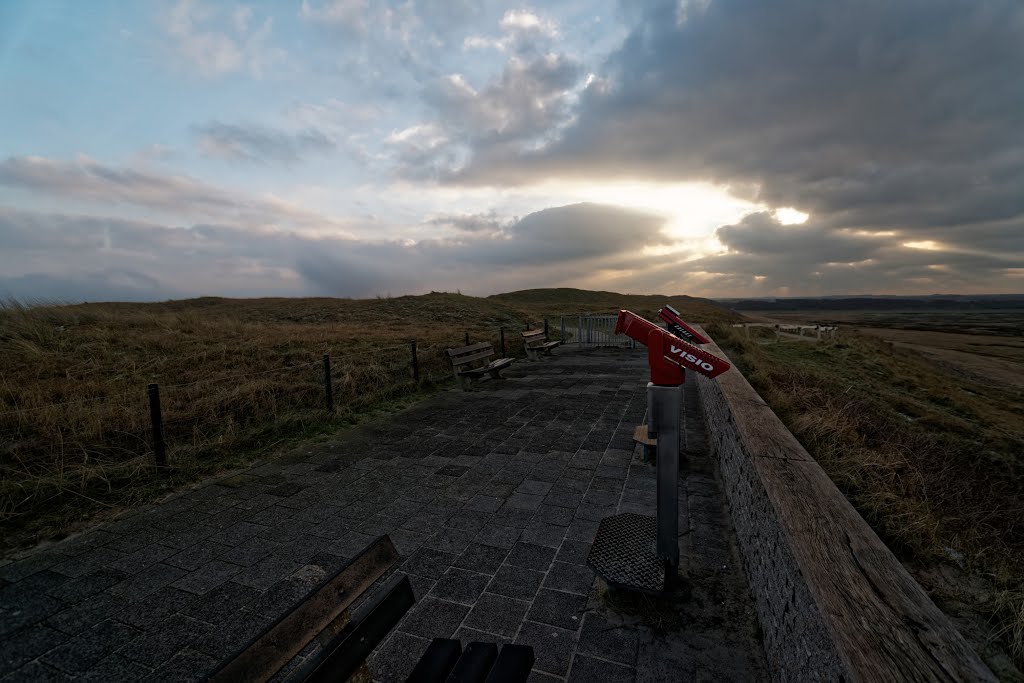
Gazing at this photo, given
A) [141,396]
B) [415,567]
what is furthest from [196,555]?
[141,396]

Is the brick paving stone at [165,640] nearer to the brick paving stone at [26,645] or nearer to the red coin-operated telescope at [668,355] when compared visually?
the brick paving stone at [26,645]

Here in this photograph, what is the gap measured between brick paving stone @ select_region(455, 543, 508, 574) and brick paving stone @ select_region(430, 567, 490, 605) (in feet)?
0.19

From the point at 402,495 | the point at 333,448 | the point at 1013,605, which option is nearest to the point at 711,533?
the point at 1013,605

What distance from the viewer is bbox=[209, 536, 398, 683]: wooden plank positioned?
3.83 ft

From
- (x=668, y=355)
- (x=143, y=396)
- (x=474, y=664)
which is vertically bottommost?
(x=143, y=396)

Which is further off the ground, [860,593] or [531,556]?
[860,593]

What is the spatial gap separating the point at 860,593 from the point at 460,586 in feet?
7.26

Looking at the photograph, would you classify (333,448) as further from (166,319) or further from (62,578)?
(166,319)

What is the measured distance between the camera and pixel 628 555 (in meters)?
2.97

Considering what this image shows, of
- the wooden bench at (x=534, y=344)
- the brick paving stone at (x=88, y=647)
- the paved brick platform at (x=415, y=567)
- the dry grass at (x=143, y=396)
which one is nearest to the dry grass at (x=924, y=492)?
the paved brick platform at (x=415, y=567)

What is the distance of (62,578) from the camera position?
3.33 metres

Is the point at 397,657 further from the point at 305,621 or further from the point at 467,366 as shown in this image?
the point at 467,366

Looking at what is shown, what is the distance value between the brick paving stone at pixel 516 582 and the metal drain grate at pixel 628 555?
0.43 m

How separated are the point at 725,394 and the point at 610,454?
56.9 inches
